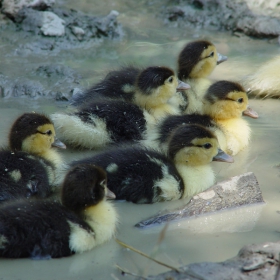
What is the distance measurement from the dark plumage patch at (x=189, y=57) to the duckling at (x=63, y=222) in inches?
93.6

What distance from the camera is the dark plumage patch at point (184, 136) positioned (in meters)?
4.20

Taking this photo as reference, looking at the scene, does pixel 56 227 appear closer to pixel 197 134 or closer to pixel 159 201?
pixel 159 201

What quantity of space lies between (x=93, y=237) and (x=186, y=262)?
21.7 inches

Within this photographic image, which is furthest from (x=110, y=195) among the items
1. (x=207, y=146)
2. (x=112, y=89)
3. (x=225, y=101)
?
(x=112, y=89)

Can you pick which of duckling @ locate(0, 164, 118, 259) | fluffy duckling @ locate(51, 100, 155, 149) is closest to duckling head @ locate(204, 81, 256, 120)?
fluffy duckling @ locate(51, 100, 155, 149)

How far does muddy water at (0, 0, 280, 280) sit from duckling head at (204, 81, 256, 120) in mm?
309

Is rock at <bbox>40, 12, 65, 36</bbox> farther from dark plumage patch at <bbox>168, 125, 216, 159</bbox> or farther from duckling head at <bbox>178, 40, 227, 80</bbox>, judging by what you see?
dark plumage patch at <bbox>168, 125, 216, 159</bbox>

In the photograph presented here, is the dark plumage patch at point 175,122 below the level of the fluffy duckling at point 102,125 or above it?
above

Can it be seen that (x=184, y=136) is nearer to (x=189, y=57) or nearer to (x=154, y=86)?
(x=154, y=86)

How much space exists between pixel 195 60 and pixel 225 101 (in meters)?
0.76

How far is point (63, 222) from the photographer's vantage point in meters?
3.39

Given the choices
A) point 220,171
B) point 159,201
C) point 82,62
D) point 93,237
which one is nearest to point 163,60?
point 82,62

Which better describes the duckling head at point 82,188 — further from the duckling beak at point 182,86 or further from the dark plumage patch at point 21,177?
the duckling beak at point 182,86

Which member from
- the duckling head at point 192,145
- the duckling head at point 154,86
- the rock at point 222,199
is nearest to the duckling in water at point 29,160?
the rock at point 222,199
